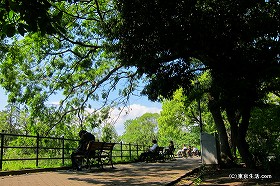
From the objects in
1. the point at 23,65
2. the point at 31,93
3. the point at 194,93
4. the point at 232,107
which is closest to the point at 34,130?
the point at 31,93

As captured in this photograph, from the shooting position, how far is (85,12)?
1531 cm

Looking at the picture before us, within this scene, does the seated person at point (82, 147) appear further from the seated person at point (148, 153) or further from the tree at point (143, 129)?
the tree at point (143, 129)

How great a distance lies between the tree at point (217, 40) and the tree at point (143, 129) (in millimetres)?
63196

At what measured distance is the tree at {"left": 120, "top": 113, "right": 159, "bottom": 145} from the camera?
73.5 metres

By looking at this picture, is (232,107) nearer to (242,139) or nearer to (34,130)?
(242,139)

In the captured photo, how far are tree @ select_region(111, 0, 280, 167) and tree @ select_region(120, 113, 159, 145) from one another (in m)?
63.2

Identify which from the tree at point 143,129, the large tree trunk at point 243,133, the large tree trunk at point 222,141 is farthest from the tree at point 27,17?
the tree at point 143,129

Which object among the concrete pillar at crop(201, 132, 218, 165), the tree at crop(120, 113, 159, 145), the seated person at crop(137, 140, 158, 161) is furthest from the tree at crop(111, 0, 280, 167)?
the tree at crop(120, 113, 159, 145)

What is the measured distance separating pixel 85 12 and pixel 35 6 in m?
12.3

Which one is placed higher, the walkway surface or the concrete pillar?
the concrete pillar

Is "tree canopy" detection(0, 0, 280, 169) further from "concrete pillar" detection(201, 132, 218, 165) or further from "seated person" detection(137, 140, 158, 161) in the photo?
"seated person" detection(137, 140, 158, 161)

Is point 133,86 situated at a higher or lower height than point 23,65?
lower

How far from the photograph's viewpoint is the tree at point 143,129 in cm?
7351

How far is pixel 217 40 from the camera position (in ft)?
29.7
